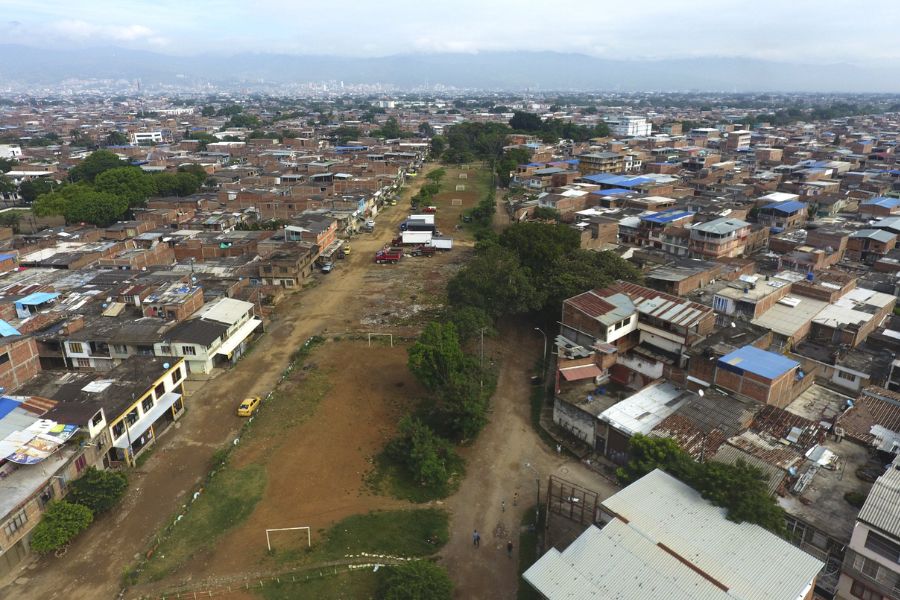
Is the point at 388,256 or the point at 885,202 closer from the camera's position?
the point at 388,256

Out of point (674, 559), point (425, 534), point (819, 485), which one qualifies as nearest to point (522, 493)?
point (425, 534)

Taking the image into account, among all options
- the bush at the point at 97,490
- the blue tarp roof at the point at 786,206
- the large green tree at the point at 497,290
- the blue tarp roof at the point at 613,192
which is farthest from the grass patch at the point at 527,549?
the blue tarp roof at the point at 613,192

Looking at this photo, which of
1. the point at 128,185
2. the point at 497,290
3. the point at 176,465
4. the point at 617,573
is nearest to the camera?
the point at 617,573

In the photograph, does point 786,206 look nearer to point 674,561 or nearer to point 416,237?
point 416,237

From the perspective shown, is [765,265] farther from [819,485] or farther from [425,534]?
[425,534]

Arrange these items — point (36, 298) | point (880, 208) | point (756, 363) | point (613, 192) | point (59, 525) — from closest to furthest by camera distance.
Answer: point (59, 525) → point (756, 363) → point (36, 298) → point (880, 208) → point (613, 192)

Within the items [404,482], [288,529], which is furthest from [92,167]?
[404,482]

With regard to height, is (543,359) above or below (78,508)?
below
